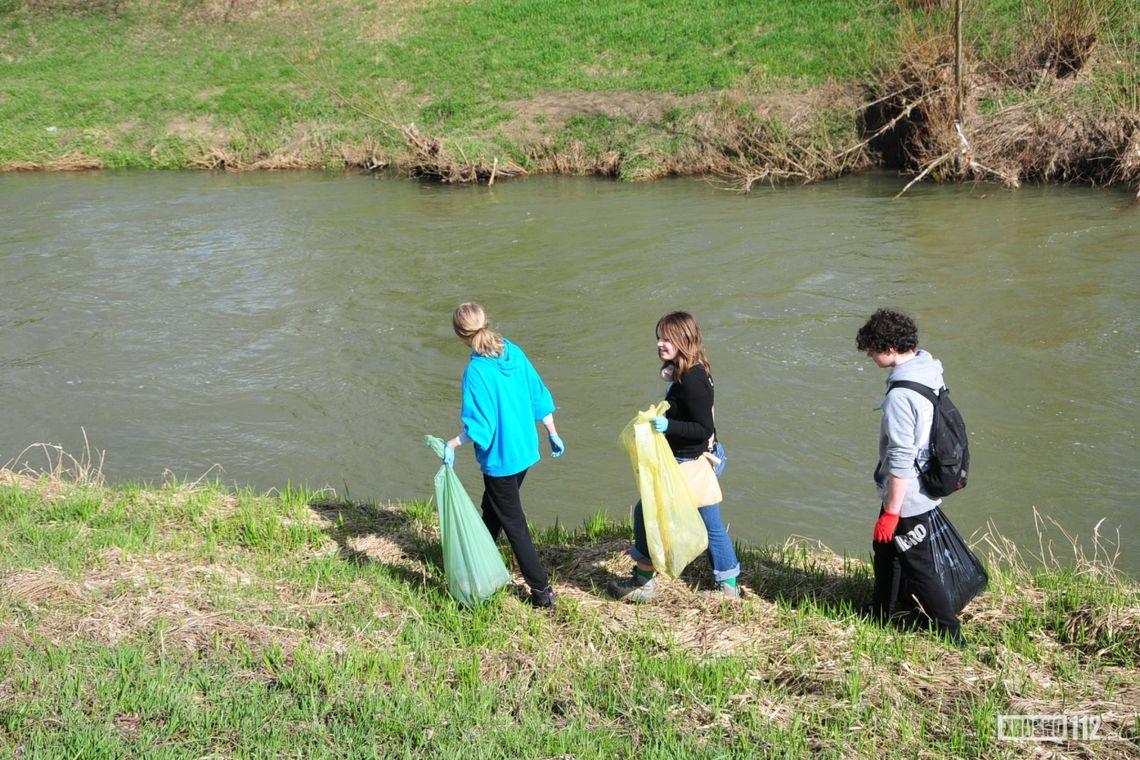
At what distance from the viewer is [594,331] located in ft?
40.5

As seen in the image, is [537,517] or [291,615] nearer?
[291,615]

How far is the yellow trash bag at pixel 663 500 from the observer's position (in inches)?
199

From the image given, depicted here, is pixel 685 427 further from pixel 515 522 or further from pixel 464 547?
pixel 464 547

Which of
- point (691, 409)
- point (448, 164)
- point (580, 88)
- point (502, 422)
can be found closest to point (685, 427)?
point (691, 409)

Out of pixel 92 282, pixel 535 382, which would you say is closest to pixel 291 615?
pixel 535 382

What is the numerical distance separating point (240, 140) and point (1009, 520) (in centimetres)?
2267

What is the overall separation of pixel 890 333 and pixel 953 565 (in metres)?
1.11

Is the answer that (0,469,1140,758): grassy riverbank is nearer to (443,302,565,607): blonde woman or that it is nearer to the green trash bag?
the green trash bag

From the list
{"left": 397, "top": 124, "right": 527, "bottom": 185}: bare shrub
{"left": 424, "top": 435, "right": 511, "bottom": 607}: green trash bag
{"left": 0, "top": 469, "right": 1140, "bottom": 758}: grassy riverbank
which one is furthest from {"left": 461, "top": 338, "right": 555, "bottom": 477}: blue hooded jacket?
{"left": 397, "top": 124, "right": 527, "bottom": 185}: bare shrub

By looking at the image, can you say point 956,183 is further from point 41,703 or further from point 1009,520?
point 41,703

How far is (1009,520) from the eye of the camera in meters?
7.40

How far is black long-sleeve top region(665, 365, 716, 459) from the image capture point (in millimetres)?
5031

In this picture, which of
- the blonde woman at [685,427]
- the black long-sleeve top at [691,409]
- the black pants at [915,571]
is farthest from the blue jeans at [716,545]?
the black pants at [915,571]

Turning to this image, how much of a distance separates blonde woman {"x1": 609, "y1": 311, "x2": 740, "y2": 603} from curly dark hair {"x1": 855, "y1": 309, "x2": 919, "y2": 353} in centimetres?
83
